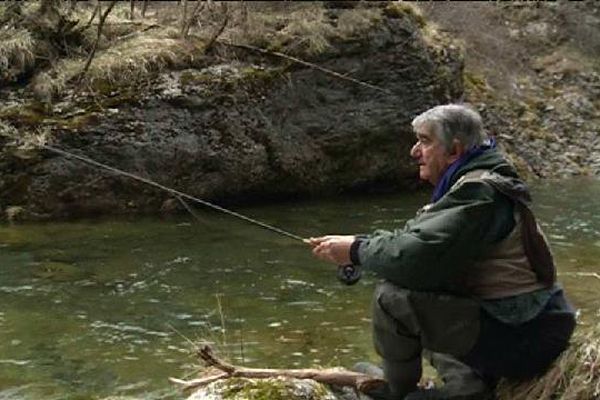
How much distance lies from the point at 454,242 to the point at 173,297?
16.3 ft

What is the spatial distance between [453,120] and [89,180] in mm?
9468

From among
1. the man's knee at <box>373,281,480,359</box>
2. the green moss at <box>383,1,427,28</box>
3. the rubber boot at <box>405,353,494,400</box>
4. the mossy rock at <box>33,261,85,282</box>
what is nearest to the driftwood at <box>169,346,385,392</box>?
the rubber boot at <box>405,353,494,400</box>

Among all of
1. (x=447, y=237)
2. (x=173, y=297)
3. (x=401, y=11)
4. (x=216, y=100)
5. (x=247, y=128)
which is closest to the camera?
(x=447, y=237)

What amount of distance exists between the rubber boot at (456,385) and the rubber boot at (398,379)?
0.06m

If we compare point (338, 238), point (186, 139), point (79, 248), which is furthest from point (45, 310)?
point (186, 139)

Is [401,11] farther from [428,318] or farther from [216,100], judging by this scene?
[428,318]

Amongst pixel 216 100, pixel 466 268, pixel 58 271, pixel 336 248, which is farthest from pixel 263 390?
pixel 216 100

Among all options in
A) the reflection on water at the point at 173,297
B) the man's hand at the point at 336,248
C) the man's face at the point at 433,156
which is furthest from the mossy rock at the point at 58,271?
the man's face at the point at 433,156

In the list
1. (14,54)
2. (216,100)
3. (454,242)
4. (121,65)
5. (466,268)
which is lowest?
(466,268)

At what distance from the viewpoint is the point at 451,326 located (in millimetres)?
4508

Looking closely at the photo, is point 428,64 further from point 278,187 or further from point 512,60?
point 512,60

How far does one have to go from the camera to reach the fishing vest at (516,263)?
441 cm

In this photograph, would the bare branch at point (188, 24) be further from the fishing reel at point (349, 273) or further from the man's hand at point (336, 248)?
the man's hand at point (336, 248)

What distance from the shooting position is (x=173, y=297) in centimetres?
880
